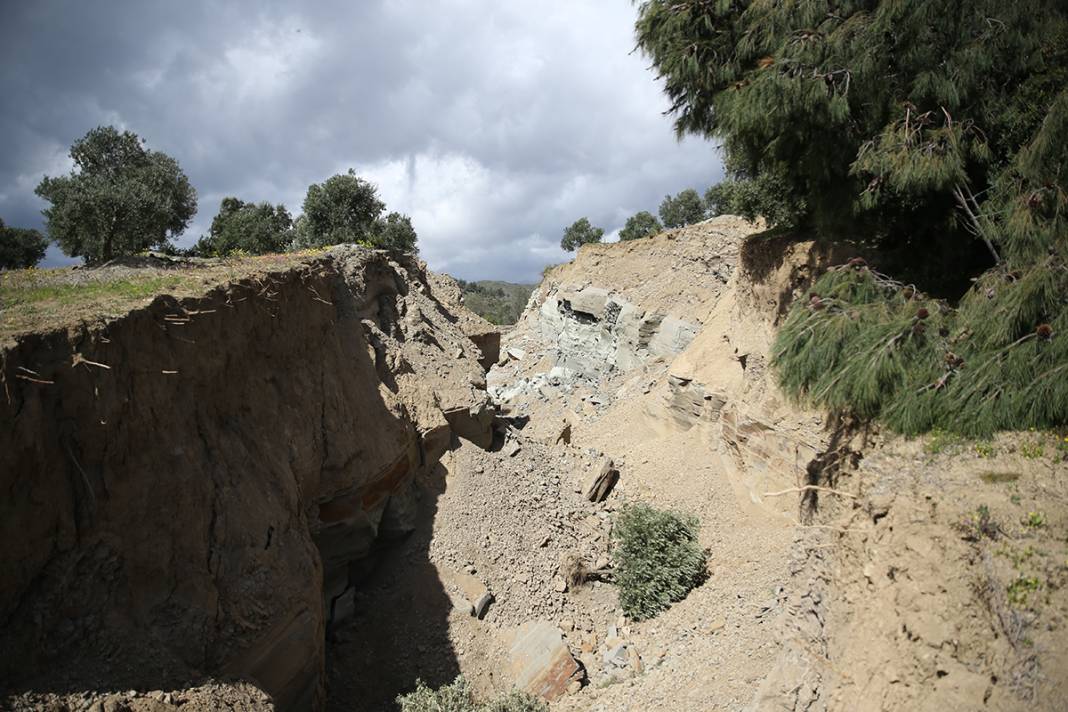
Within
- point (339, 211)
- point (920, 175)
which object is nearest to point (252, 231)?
point (339, 211)

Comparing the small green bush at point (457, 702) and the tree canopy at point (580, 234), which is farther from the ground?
the tree canopy at point (580, 234)

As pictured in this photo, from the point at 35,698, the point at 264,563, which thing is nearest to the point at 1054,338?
the point at 264,563

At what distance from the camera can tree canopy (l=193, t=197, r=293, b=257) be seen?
2841 centimetres

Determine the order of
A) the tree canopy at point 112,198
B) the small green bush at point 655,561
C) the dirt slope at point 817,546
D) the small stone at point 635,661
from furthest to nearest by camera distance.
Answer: the tree canopy at point 112,198
the small green bush at point 655,561
the small stone at point 635,661
the dirt slope at point 817,546

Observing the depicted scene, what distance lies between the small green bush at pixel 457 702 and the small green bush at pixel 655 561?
2.86 m

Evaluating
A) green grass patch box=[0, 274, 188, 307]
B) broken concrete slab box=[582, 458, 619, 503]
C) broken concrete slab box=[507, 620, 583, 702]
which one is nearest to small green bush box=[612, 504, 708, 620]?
broken concrete slab box=[507, 620, 583, 702]

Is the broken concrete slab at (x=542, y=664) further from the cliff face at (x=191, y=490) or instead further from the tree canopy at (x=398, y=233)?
the tree canopy at (x=398, y=233)

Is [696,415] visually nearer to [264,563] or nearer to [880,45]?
[880,45]

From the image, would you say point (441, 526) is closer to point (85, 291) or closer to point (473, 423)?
point (473, 423)

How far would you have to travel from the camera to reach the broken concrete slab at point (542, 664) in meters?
9.13

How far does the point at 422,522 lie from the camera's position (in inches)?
456

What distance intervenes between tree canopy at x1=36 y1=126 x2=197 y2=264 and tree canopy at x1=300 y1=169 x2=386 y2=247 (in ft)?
31.8

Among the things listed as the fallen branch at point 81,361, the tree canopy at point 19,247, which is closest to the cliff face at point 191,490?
the fallen branch at point 81,361

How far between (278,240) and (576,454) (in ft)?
72.5
